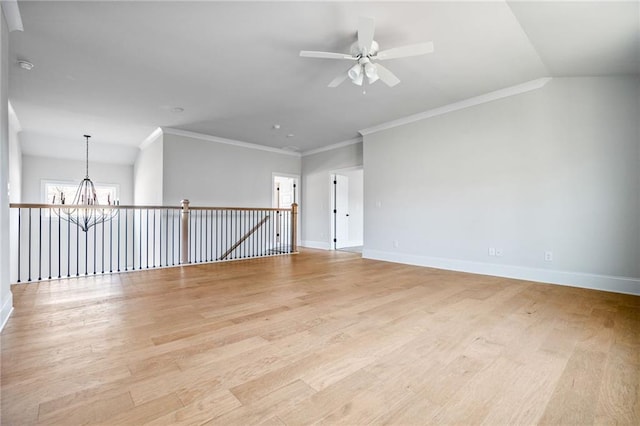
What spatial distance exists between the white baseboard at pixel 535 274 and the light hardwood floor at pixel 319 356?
29 cm

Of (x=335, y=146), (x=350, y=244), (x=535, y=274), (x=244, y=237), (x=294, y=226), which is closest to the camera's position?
(x=535, y=274)

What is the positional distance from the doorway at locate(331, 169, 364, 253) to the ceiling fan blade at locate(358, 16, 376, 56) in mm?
4764

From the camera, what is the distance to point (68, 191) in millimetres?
7938

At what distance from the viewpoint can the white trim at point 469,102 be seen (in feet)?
12.9

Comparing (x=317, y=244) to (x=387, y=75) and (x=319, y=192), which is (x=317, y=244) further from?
(x=387, y=75)

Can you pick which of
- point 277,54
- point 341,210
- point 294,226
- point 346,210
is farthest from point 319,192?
point 277,54

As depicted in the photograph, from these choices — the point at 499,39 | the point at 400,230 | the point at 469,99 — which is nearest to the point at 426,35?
the point at 499,39

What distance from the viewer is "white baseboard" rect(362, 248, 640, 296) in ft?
11.1

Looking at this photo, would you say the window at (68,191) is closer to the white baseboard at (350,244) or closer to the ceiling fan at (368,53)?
the white baseboard at (350,244)

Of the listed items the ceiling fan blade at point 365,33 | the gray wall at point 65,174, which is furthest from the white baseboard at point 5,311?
the gray wall at point 65,174

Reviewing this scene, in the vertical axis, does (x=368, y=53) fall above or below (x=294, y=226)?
above

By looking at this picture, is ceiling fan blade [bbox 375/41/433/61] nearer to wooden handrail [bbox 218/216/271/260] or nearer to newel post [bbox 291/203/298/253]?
newel post [bbox 291/203/298/253]

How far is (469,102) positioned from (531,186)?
1591 millimetres

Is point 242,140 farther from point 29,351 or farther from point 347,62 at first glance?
point 29,351
